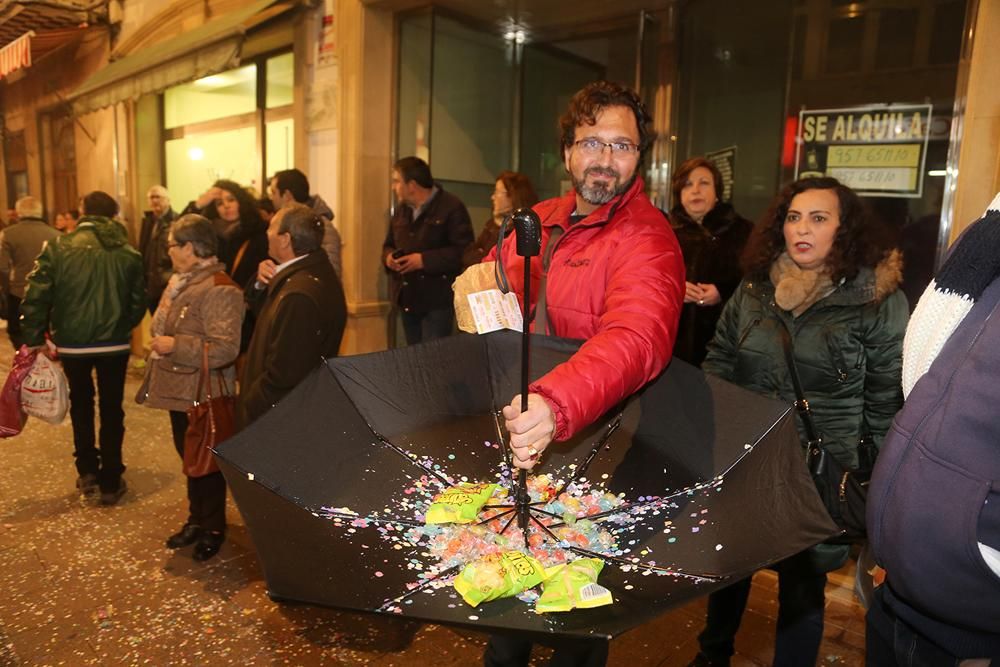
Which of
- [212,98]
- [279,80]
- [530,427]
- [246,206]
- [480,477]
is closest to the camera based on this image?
[530,427]

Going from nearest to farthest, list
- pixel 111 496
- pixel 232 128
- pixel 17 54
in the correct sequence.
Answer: pixel 111 496 < pixel 232 128 < pixel 17 54

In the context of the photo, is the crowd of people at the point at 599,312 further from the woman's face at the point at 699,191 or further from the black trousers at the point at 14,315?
the black trousers at the point at 14,315

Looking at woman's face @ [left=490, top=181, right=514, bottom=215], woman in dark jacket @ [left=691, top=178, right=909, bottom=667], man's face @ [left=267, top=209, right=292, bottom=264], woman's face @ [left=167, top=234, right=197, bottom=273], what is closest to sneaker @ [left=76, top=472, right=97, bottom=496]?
woman's face @ [left=167, top=234, right=197, bottom=273]

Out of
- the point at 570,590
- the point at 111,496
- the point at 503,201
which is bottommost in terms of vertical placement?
the point at 111,496

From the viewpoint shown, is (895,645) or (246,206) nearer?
(895,645)

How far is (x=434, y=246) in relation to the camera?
5984mm

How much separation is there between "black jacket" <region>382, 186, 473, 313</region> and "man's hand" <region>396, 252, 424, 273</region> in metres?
0.04

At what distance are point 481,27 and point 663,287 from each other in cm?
598

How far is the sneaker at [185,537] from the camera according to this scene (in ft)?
13.3

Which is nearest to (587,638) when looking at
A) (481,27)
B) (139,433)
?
(139,433)

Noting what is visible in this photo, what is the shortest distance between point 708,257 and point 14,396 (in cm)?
409

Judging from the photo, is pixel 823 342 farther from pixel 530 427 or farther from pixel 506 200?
pixel 506 200

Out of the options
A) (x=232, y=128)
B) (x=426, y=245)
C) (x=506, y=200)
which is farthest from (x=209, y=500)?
(x=232, y=128)

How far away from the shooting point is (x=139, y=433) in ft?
20.0
